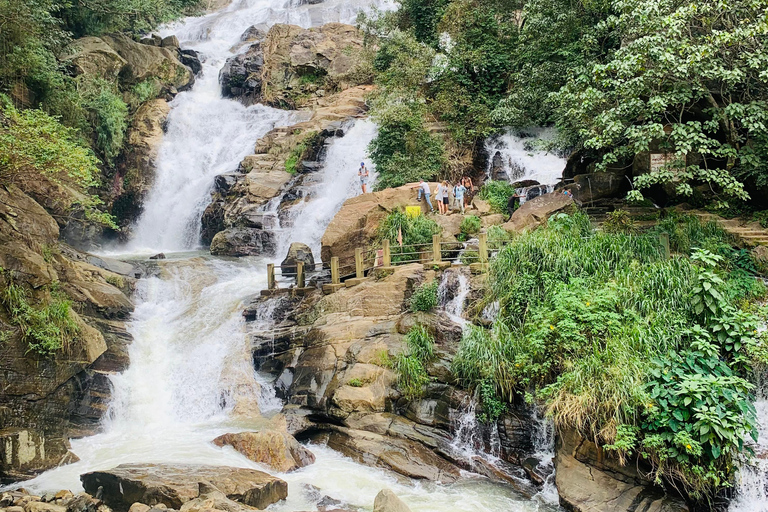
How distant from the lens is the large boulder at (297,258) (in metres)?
20.5

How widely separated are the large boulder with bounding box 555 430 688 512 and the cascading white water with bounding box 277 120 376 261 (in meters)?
13.9

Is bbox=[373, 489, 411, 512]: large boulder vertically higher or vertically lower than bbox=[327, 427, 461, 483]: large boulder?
higher

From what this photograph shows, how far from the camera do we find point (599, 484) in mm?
9531

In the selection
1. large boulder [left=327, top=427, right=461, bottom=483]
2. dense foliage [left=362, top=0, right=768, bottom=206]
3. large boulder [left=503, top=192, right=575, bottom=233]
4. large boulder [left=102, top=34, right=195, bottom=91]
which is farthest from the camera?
large boulder [left=102, top=34, right=195, bottom=91]

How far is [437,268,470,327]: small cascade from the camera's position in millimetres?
14438

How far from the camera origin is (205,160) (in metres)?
30.2

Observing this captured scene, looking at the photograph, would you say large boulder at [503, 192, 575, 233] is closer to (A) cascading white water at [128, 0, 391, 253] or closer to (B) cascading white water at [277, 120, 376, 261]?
(B) cascading white water at [277, 120, 376, 261]

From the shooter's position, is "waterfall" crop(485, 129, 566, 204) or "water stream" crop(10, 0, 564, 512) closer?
"water stream" crop(10, 0, 564, 512)

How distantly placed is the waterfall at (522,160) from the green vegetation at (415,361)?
9.42 m

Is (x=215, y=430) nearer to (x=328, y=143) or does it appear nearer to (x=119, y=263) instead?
(x=119, y=263)

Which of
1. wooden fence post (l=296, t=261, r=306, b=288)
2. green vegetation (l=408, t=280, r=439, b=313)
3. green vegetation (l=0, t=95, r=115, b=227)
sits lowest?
green vegetation (l=408, t=280, r=439, b=313)

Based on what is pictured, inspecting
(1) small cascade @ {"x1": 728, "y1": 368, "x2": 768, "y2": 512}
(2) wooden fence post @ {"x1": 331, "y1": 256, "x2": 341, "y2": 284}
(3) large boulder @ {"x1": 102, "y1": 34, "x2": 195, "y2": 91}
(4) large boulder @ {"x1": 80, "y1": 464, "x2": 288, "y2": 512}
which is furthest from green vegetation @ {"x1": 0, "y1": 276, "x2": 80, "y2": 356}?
(3) large boulder @ {"x1": 102, "y1": 34, "x2": 195, "y2": 91}

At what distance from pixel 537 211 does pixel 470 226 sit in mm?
2132

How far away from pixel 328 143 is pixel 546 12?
11683 millimetres
